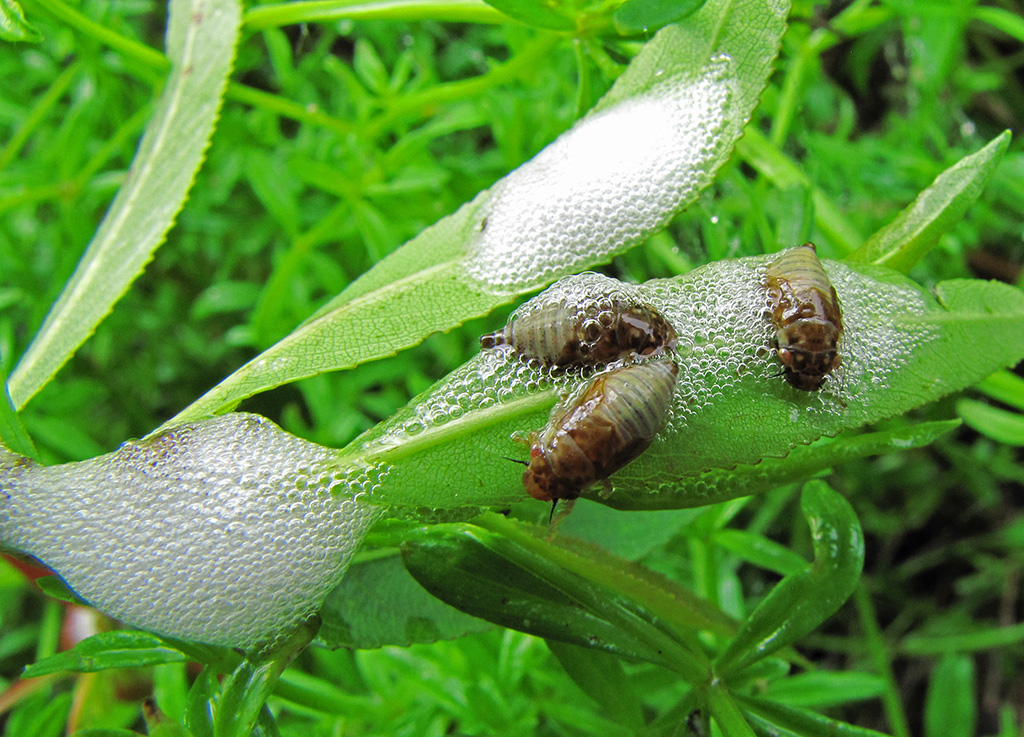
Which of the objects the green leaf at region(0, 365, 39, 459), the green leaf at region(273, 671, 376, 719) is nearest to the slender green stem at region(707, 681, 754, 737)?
the green leaf at region(273, 671, 376, 719)

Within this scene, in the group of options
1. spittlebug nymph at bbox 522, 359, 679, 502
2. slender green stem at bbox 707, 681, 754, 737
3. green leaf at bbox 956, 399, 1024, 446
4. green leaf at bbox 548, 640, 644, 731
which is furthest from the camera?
green leaf at bbox 956, 399, 1024, 446

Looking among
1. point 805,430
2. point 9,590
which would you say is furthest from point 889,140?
point 9,590

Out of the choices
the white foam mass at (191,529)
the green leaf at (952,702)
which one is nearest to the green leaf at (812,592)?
the white foam mass at (191,529)

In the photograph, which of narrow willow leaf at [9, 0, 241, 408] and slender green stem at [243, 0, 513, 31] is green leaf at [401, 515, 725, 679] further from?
slender green stem at [243, 0, 513, 31]

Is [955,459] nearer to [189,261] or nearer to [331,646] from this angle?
[331,646]

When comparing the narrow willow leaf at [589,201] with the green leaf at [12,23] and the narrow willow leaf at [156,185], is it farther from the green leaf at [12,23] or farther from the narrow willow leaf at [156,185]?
the green leaf at [12,23]

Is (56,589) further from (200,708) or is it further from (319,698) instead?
(319,698)

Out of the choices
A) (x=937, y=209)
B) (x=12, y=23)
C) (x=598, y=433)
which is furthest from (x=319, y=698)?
(x=937, y=209)
